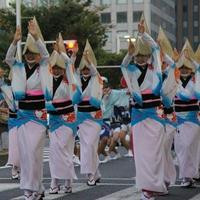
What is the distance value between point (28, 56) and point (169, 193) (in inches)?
116

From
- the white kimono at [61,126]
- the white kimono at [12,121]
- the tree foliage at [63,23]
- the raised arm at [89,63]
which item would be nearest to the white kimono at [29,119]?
the white kimono at [61,126]

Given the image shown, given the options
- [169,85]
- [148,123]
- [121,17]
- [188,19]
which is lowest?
[148,123]

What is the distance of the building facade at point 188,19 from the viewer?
142125mm

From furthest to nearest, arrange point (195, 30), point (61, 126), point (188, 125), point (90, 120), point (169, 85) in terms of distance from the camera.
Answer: point (195, 30) → point (90, 120) → point (188, 125) → point (61, 126) → point (169, 85)

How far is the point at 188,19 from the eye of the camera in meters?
144

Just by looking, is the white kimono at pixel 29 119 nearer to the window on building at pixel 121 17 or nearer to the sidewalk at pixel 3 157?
the sidewalk at pixel 3 157

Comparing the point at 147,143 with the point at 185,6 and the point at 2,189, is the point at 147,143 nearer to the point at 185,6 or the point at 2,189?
the point at 2,189

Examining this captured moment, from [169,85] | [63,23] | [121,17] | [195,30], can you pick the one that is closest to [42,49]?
[169,85]

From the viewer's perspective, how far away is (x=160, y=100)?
31.8ft

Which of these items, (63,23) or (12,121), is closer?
(12,121)

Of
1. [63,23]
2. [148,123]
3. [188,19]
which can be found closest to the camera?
[148,123]

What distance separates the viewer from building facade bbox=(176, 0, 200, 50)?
142125mm

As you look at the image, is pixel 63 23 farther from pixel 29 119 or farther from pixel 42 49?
pixel 29 119

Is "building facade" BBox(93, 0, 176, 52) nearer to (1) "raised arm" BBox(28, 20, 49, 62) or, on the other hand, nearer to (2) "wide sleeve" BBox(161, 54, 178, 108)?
(2) "wide sleeve" BBox(161, 54, 178, 108)
